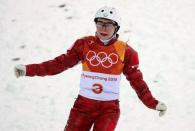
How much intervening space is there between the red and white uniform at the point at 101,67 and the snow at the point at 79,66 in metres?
2.50

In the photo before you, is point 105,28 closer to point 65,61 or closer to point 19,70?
point 65,61

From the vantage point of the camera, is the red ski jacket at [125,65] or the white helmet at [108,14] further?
the red ski jacket at [125,65]

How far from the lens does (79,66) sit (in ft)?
32.4

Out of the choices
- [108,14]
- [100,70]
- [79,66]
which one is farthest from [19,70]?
[79,66]

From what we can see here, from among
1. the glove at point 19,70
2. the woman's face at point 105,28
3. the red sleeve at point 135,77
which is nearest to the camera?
the glove at point 19,70

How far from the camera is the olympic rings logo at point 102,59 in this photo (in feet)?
18.0

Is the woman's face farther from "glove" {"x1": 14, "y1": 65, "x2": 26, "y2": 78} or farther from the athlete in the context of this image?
"glove" {"x1": 14, "y1": 65, "x2": 26, "y2": 78}

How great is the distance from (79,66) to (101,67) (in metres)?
4.39

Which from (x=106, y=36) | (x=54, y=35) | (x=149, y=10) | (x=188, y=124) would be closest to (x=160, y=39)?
(x=149, y=10)

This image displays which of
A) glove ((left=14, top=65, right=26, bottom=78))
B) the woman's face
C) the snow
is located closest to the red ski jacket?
the woman's face

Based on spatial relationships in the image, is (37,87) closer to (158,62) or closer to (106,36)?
(158,62)

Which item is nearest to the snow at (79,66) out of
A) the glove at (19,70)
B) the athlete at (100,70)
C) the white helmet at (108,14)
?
the athlete at (100,70)

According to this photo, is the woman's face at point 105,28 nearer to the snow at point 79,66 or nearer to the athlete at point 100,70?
the athlete at point 100,70

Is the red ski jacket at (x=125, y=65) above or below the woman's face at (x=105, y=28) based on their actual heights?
below
